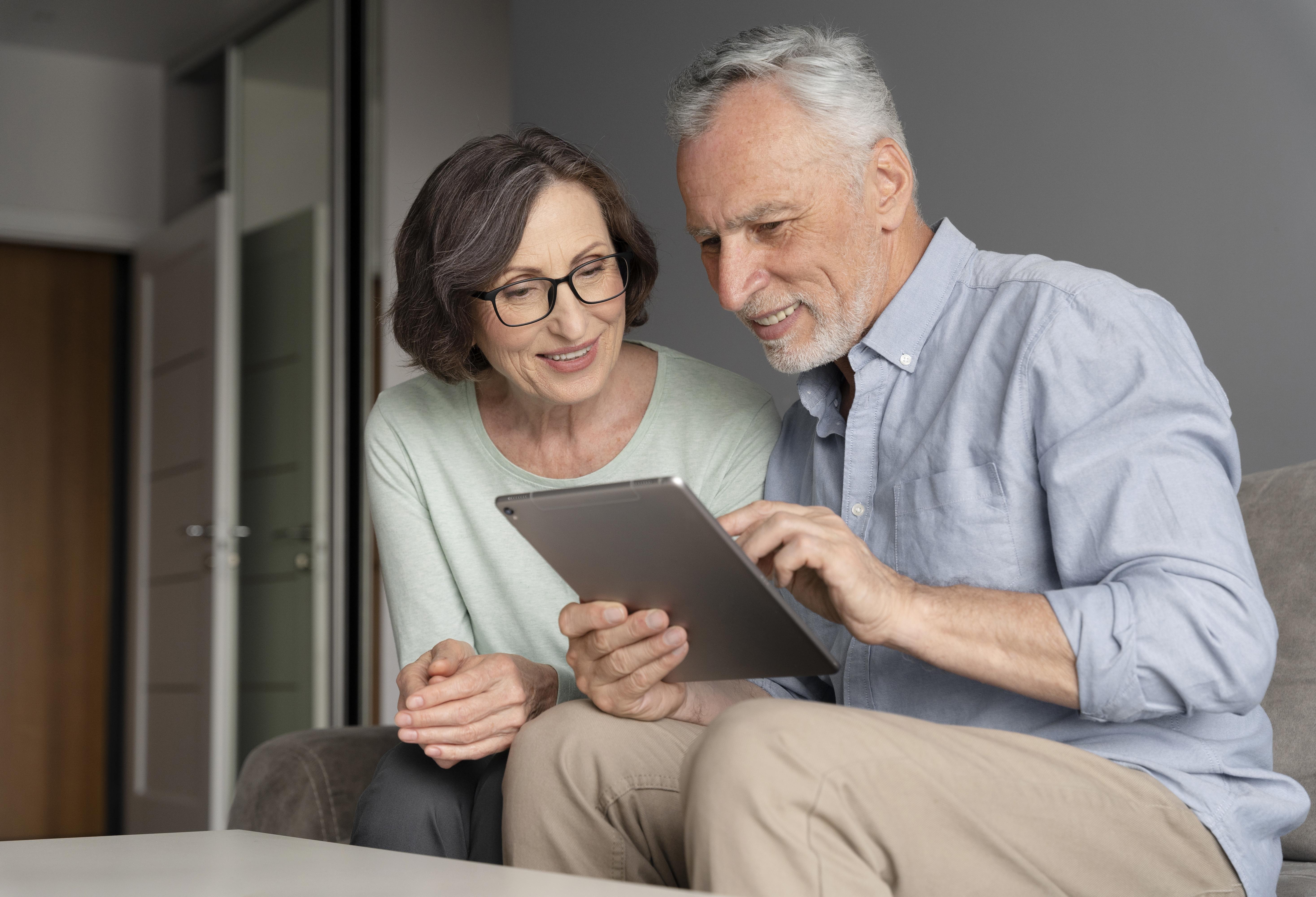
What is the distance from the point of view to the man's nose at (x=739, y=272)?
4.46 feet

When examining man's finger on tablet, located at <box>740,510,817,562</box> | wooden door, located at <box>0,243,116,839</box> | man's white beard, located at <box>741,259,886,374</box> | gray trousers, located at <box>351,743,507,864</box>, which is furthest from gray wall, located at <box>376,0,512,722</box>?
man's finger on tablet, located at <box>740,510,817,562</box>

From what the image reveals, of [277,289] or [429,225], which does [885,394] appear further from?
[277,289]

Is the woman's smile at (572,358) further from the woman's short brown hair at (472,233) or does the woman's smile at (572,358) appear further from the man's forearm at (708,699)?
the man's forearm at (708,699)

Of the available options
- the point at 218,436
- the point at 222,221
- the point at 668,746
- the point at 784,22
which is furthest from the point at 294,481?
the point at 668,746

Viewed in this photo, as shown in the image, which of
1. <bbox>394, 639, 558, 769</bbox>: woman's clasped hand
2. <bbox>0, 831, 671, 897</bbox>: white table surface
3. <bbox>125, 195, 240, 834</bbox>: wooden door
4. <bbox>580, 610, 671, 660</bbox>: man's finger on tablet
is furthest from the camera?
<bbox>125, 195, 240, 834</bbox>: wooden door

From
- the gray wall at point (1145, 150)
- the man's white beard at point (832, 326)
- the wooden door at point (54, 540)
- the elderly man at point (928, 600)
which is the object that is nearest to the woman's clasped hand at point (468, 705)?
the elderly man at point (928, 600)

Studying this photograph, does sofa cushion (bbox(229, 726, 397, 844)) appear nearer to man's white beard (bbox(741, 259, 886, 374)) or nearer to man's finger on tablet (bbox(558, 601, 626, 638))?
man's finger on tablet (bbox(558, 601, 626, 638))

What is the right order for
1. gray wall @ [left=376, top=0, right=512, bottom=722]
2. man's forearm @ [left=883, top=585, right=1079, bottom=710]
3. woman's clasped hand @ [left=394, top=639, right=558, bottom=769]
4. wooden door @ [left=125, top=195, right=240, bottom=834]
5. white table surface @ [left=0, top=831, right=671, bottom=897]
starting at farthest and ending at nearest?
1. wooden door @ [left=125, top=195, right=240, bottom=834]
2. gray wall @ [left=376, top=0, right=512, bottom=722]
3. woman's clasped hand @ [left=394, top=639, right=558, bottom=769]
4. man's forearm @ [left=883, top=585, right=1079, bottom=710]
5. white table surface @ [left=0, top=831, right=671, bottom=897]

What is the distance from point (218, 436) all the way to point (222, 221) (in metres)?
0.78

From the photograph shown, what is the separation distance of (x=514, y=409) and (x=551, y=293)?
10.6 inches

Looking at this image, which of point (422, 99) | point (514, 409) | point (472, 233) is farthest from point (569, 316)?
point (422, 99)

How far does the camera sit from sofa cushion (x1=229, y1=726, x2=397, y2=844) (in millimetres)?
1610

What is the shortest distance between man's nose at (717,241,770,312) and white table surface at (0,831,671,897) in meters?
0.71

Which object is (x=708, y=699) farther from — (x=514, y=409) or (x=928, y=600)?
(x=514, y=409)
